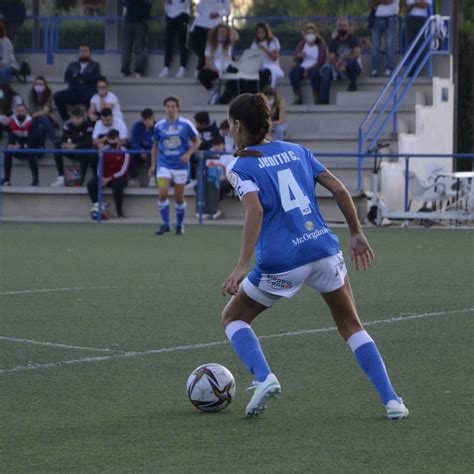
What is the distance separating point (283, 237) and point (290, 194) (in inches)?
8.1

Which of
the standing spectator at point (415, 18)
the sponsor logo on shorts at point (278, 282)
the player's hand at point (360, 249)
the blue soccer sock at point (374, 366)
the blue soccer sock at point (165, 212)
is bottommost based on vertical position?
the blue soccer sock at point (165, 212)

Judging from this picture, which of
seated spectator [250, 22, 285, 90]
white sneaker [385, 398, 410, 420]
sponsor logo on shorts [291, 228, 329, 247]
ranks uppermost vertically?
seated spectator [250, 22, 285, 90]

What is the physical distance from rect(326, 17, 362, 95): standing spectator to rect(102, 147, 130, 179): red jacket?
14.7 ft

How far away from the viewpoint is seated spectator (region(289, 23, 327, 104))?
79.6 feet

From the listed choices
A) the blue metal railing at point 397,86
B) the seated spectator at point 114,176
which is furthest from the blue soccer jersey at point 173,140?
the blue metal railing at point 397,86

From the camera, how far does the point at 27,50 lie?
90.5 ft

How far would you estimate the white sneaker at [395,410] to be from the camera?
6016 millimetres

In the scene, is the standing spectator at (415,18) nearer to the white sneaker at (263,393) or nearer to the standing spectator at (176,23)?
the standing spectator at (176,23)

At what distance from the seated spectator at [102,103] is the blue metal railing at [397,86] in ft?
14.6

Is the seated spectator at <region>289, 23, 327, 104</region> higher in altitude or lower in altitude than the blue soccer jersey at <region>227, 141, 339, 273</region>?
higher

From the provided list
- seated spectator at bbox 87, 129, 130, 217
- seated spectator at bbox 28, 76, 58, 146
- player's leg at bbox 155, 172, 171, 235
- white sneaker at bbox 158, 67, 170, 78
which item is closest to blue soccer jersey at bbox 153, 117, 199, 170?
player's leg at bbox 155, 172, 171, 235

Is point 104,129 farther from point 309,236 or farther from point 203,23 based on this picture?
point 309,236

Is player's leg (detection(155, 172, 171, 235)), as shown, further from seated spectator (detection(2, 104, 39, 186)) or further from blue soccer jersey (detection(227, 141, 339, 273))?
blue soccer jersey (detection(227, 141, 339, 273))

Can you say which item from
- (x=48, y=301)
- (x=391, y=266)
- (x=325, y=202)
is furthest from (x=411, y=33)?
(x=48, y=301)
